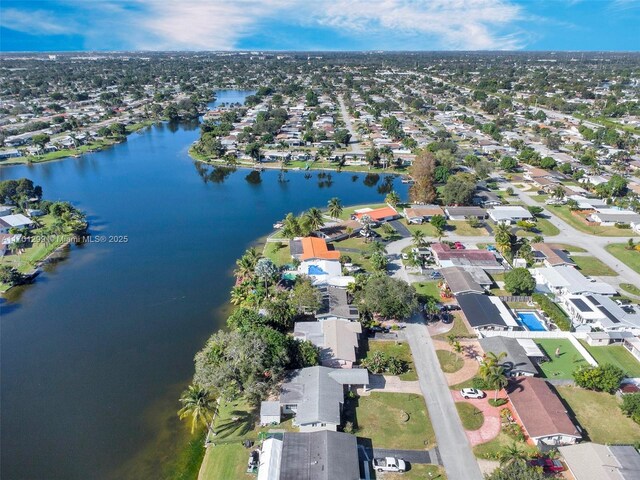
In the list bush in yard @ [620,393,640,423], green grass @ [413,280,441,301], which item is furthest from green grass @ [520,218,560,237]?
bush in yard @ [620,393,640,423]

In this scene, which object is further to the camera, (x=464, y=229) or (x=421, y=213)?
(x=421, y=213)

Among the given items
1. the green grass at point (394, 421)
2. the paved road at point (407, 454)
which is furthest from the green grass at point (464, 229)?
the paved road at point (407, 454)

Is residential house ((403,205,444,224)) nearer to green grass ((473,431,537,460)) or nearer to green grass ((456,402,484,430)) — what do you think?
green grass ((456,402,484,430))

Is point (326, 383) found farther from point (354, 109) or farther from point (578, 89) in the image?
point (578, 89)

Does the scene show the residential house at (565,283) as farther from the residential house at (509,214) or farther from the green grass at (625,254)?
the residential house at (509,214)

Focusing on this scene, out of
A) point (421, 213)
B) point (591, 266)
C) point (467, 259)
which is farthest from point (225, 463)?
point (591, 266)

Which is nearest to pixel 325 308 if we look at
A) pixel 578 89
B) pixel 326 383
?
pixel 326 383

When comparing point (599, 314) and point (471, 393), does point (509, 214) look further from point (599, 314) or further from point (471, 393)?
point (471, 393)
